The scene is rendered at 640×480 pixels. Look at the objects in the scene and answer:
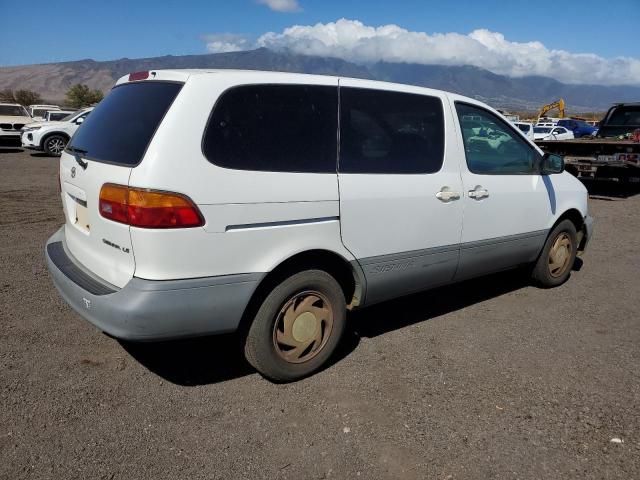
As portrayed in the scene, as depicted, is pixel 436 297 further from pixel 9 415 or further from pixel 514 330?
pixel 9 415

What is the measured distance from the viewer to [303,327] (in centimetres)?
325

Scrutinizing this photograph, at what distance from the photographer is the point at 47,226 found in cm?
711

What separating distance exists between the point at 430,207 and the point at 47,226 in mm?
5717

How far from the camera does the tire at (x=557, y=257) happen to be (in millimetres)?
5066

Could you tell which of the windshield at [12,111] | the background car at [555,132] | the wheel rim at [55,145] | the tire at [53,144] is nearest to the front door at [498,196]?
the tire at [53,144]

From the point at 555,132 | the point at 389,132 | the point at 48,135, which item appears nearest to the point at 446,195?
the point at 389,132

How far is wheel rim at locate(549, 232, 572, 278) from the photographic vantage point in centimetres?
516

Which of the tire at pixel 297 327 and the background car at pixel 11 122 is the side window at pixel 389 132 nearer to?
the tire at pixel 297 327

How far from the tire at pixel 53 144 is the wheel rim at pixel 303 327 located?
16.7 meters

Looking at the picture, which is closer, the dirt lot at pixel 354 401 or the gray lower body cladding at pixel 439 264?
the dirt lot at pixel 354 401

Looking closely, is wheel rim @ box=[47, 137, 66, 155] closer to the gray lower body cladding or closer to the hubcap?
the hubcap

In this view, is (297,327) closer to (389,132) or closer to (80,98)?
(389,132)

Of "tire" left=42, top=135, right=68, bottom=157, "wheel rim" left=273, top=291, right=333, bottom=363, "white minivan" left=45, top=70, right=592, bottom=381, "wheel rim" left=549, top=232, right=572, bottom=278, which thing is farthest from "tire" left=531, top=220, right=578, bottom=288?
"tire" left=42, top=135, right=68, bottom=157

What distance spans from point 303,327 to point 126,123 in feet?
5.35
